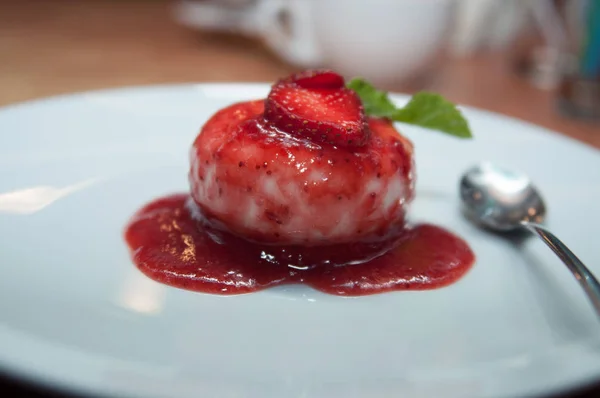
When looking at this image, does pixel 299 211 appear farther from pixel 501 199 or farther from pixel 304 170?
pixel 501 199

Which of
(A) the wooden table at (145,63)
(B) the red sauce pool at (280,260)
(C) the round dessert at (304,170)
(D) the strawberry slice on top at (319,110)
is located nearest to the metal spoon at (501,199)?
(B) the red sauce pool at (280,260)

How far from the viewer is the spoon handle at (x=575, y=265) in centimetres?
98

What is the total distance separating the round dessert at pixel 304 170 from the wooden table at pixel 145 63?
1427mm

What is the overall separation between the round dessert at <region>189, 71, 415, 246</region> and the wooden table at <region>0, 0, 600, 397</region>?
1427mm

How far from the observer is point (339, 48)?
8.59ft

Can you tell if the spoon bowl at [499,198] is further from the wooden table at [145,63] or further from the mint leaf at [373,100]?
the wooden table at [145,63]

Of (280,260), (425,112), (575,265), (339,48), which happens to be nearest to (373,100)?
(425,112)

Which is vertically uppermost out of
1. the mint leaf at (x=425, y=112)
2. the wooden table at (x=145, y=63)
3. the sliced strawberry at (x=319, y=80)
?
the sliced strawberry at (x=319, y=80)

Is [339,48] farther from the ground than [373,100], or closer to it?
closer to it

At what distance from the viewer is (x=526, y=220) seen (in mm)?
1411

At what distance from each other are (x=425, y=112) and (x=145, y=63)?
2.08 metres

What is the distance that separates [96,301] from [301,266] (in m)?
0.41

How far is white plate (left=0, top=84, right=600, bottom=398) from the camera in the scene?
32.1 inches

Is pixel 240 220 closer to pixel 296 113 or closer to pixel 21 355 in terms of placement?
pixel 296 113
